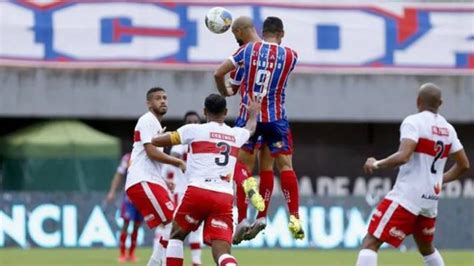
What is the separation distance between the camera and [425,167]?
15289 millimetres

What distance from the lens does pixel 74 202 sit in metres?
29.0

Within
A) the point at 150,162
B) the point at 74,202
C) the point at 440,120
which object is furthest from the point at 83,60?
the point at 440,120

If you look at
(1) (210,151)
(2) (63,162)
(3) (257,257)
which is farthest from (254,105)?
(2) (63,162)

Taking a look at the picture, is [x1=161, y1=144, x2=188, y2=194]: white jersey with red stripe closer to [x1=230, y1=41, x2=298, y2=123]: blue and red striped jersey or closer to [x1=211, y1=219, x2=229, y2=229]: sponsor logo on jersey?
[x1=230, y1=41, x2=298, y2=123]: blue and red striped jersey

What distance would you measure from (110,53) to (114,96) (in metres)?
1.25

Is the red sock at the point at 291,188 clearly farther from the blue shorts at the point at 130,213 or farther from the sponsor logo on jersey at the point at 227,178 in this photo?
the blue shorts at the point at 130,213

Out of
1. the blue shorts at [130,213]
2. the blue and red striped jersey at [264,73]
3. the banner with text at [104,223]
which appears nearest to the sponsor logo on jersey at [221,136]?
the blue and red striped jersey at [264,73]

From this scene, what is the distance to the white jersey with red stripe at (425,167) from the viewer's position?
15172 mm

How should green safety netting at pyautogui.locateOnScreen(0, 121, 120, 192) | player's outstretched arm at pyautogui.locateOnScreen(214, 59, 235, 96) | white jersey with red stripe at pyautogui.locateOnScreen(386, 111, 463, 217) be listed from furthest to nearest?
green safety netting at pyautogui.locateOnScreen(0, 121, 120, 192) → player's outstretched arm at pyautogui.locateOnScreen(214, 59, 235, 96) → white jersey with red stripe at pyautogui.locateOnScreen(386, 111, 463, 217)

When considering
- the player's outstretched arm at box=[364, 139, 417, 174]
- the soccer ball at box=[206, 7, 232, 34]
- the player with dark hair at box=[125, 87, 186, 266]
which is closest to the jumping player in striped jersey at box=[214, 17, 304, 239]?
the soccer ball at box=[206, 7, 232, 34]

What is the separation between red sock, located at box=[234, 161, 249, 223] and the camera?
16781mm

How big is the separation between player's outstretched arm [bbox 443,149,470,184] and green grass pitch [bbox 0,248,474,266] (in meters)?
7.63

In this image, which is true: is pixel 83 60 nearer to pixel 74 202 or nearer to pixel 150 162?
pixel 74 202

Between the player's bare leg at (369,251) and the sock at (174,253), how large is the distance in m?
2.05
